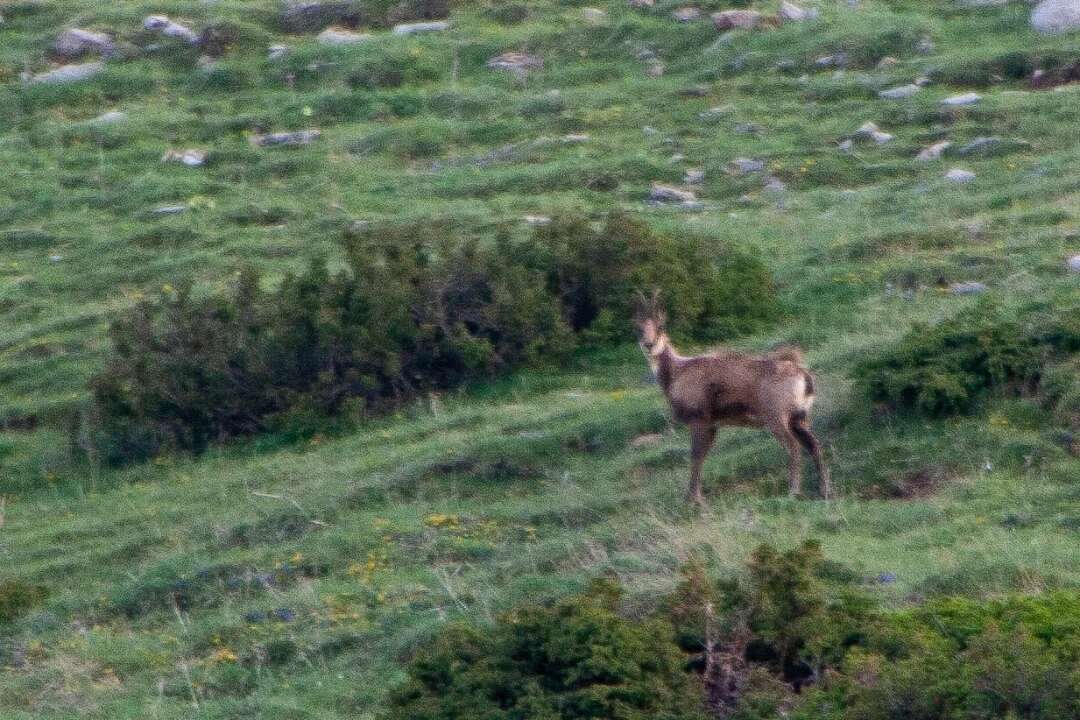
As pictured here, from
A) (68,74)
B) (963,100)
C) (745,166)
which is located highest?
(68,74)

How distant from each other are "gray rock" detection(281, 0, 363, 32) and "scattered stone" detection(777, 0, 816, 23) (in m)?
5.64

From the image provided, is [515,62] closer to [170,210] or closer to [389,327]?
[170,210]

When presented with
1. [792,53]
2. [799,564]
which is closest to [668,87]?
[792,53]

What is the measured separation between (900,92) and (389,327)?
7515mm

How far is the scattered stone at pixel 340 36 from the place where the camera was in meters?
24.1

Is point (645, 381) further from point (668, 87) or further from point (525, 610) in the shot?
point (668, 87)

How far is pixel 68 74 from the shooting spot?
24156mm

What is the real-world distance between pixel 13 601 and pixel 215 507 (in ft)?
5.70

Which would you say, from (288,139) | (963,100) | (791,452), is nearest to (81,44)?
(288,139)

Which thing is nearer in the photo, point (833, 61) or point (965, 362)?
point (965, 362)

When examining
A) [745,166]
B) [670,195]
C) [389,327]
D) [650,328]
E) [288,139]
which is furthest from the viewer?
[288,139]

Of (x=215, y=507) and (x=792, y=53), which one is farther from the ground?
(x=792, y=53)

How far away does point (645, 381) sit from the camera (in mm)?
13867

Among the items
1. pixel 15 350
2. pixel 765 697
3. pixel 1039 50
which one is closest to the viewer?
pixel 765 697
